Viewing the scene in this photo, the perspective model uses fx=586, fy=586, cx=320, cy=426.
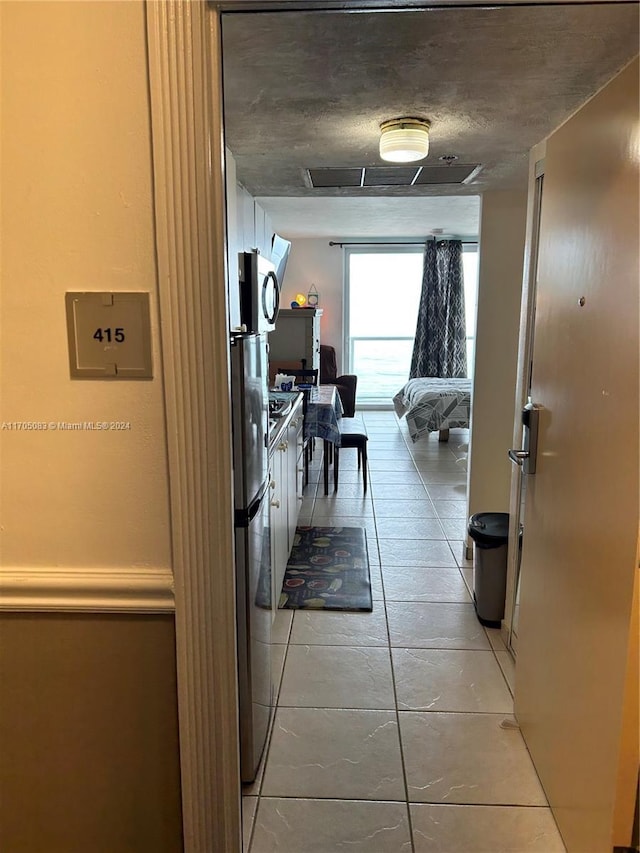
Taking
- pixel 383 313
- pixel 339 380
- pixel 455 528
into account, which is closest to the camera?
pixel 455 528

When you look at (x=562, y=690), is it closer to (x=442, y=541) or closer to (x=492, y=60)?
(x=492, y=60)

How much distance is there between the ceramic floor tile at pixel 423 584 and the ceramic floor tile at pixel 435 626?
0.23ft

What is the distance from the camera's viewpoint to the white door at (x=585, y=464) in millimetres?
1243

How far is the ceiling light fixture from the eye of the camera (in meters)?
1.97

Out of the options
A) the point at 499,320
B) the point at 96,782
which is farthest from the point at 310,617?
the point at 499,320

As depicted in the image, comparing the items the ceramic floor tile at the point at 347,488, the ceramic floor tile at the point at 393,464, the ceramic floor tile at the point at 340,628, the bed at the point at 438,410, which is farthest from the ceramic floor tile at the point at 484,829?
the bed at the point at 438,410

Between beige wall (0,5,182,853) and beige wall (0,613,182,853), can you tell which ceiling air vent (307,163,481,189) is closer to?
beige wall (0,5,182,853)

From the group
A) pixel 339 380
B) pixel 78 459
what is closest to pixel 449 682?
pixel 78 459

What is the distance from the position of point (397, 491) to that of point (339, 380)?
7.71 ft

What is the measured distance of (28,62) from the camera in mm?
1029

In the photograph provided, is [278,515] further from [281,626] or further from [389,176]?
[389,176]

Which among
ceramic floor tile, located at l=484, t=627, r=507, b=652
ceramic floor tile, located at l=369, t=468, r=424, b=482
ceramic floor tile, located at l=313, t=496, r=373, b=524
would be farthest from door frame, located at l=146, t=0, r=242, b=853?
ceramic floor tile, located at l=369, t=468, r=424, b=482

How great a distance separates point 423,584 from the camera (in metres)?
3.11

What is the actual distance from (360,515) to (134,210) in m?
3.32
